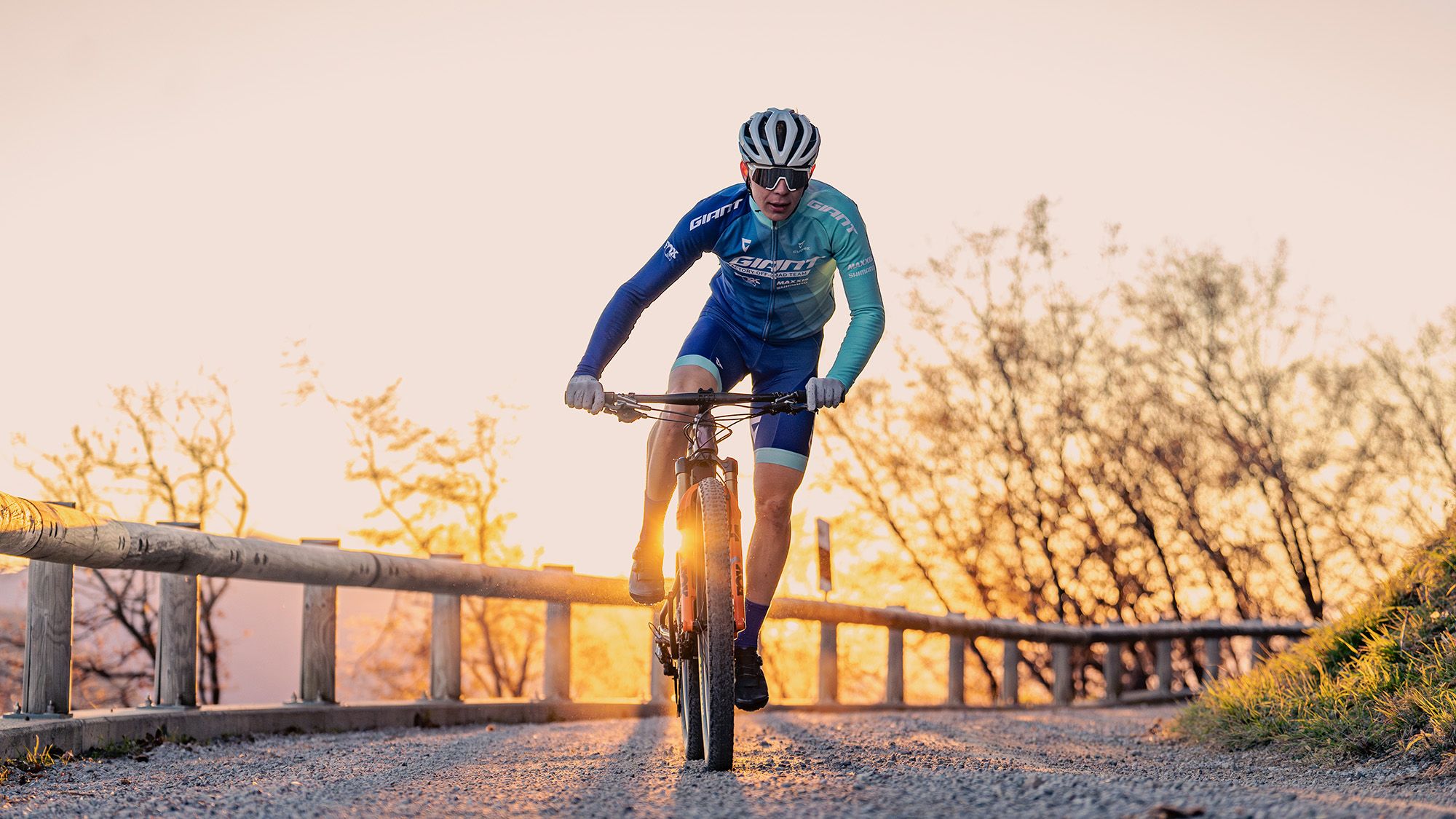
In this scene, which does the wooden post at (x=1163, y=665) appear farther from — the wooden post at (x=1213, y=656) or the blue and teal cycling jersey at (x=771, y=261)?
the blue and teal cycling jersey at (x=771, y=261)

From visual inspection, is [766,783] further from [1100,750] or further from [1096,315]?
[1096,315]

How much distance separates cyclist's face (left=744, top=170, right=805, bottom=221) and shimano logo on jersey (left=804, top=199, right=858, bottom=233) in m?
0.09

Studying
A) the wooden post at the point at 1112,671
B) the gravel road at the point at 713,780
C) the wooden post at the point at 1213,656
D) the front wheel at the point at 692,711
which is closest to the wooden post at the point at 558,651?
the gravel road at the point at 713,780

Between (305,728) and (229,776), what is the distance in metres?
2.18

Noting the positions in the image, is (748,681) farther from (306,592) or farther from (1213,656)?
(1213,656)

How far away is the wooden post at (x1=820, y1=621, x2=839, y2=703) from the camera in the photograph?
1102cm

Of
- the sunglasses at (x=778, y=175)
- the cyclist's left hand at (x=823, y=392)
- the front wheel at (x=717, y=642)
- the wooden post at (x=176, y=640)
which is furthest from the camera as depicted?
the wooden post at (x=176, y=640)

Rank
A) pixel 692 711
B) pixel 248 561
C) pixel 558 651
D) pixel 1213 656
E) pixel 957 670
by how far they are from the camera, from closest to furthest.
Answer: pixel 692 711, pixel 248 561, pixel 558 651, pixel 957 670, pixel 1213 656

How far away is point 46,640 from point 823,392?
331 cm

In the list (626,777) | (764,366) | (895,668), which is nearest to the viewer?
(626,777)

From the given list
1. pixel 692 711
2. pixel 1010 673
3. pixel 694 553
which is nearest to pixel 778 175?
pixel 694 553

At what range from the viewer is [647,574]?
5520 mm

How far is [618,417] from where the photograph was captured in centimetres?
474

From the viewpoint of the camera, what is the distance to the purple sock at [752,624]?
487 cm
